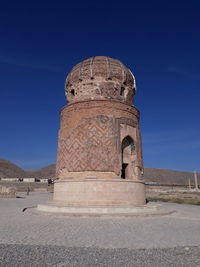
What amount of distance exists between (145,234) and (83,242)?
1429 mm

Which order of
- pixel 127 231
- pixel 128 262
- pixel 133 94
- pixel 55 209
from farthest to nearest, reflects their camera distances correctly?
pixel 133 94 → pixel 55 209 → pixel 127 231 → pixel 128 262

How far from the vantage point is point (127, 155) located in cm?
1070

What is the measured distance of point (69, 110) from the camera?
1059 centimetres

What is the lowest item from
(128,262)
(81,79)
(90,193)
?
(128,262)

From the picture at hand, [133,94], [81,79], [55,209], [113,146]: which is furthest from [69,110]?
[55,209]

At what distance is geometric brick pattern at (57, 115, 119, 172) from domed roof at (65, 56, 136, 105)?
4.42 feet

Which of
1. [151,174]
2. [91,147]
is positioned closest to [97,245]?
[91,147]

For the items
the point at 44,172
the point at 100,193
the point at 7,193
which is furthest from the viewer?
the point at 44,172

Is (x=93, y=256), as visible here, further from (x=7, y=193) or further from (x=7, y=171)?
(x=7, y=171)

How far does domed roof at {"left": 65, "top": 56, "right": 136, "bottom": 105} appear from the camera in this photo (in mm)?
10633

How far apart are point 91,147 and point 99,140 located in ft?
1.45

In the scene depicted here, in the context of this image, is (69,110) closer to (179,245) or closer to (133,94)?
(133,94)

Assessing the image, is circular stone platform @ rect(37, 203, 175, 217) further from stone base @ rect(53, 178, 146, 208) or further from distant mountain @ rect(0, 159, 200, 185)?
distant mountain @ rect(0, 159, 200, 185)

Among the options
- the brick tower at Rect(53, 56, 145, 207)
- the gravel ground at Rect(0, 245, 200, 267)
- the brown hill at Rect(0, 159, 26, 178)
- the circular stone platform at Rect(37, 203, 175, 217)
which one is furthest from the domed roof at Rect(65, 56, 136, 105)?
the brown hill at Rect(0, 159, 26, 178)
